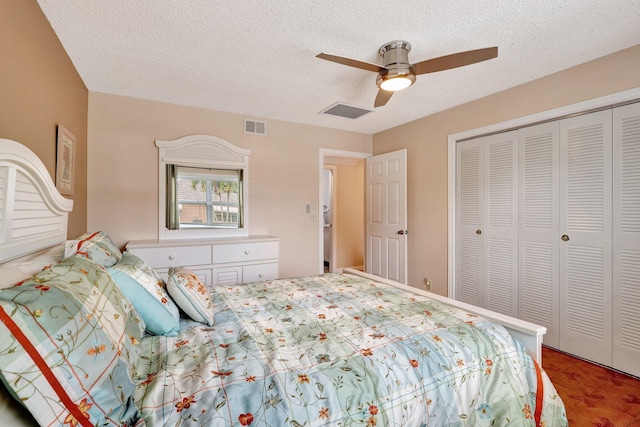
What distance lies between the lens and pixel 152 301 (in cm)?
128

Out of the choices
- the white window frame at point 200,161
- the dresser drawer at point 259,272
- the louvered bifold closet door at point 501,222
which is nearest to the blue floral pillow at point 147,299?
the dresser drawer at point 259,272

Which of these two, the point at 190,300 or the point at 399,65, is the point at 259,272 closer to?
the point at 190,300

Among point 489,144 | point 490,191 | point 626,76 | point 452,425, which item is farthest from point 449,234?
point 452,425

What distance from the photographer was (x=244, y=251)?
3.18 m

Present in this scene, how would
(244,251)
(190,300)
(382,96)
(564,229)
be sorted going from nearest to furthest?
1. (190,300)
2. (382,96)
3. (564,229)
4. (244,251)

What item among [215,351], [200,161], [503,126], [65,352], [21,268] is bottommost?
[215,351]

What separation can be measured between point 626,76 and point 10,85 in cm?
378

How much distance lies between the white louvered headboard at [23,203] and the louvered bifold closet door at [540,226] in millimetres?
3515

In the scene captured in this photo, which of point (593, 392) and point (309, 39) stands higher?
point (309, 39)

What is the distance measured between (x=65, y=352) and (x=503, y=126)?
11.2 feet

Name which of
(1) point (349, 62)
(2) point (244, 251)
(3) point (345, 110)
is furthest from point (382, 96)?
(2) point (244, 251)

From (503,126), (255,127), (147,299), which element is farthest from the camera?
(255,127)

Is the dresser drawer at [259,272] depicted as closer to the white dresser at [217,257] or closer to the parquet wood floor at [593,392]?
the white dresser at [217,257]

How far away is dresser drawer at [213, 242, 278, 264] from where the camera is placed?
305 centimetres
